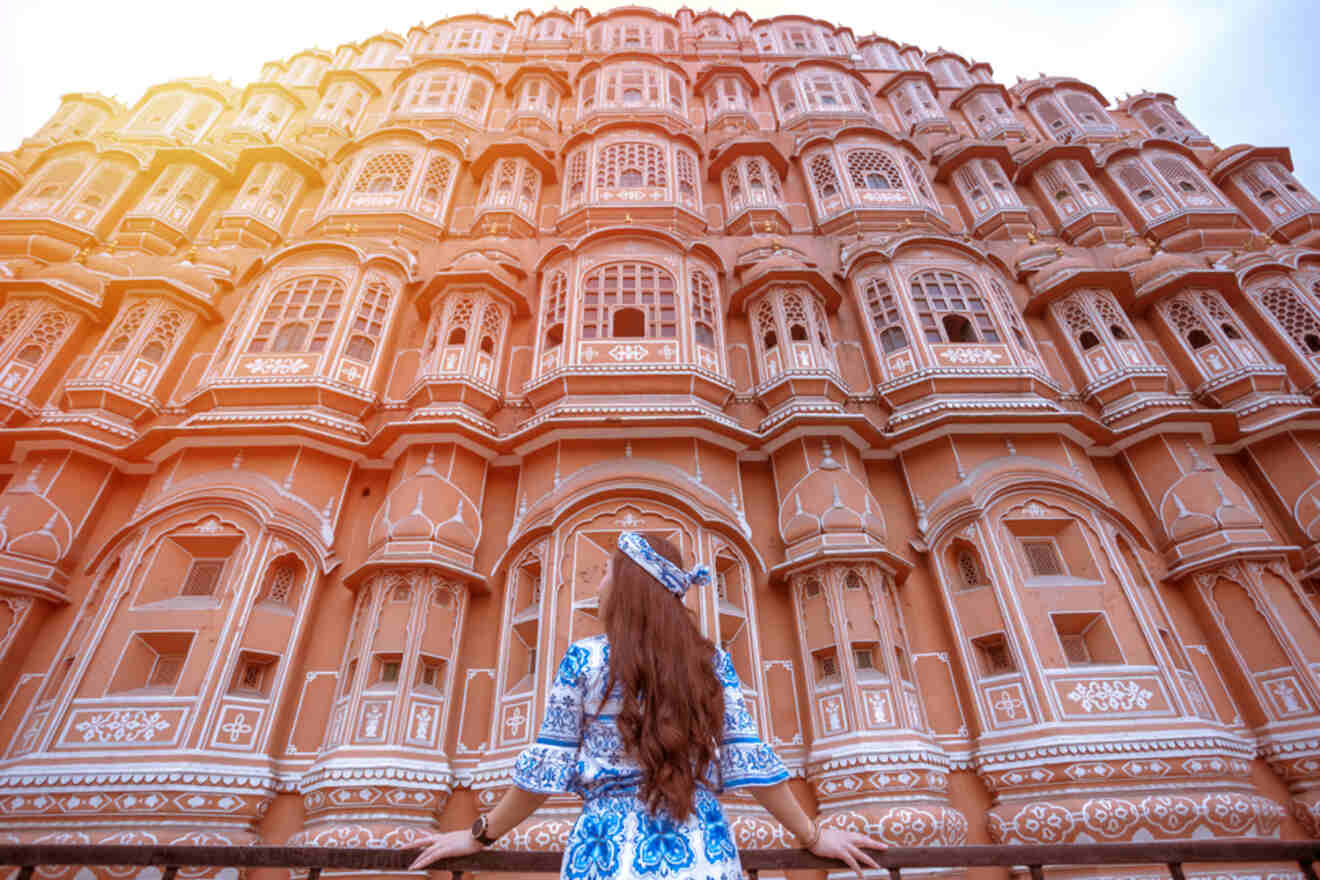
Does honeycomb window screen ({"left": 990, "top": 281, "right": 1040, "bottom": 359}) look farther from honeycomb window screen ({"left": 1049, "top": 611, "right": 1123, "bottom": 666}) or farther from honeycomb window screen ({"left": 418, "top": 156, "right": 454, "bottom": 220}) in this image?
honeycomb window screen ({"left": 418, "top": 156, "right": 454, "bottom": 220})

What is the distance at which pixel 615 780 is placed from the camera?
256 cm

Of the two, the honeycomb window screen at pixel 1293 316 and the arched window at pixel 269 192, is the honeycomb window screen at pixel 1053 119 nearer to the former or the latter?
the honeycomb window screen at pixel 1293 316

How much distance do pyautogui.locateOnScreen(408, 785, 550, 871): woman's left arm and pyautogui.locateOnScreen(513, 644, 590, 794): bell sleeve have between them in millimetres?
60

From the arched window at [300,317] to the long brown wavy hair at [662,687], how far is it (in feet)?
37.1

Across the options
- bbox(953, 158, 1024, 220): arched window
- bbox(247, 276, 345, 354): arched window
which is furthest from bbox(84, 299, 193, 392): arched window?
bbox(953, 158, 1024, 220): arched window

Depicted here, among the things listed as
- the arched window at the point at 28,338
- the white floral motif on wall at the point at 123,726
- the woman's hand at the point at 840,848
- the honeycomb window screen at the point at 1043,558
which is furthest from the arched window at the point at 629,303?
the woman's hand at the point at 840,848

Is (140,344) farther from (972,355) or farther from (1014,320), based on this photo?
(1014,320)

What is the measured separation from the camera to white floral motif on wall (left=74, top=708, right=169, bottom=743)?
27.5 ft

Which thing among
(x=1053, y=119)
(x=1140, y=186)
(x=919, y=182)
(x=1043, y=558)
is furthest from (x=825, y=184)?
(x=1043, y=558)

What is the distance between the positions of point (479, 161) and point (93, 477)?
11.2 metres

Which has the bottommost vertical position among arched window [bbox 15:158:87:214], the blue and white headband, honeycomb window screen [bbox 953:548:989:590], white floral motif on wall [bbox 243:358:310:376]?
the blue and white headband

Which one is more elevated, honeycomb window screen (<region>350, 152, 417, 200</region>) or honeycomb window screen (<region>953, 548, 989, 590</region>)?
honeycomb window screen (<region>350, 152, 417, 200</region>)

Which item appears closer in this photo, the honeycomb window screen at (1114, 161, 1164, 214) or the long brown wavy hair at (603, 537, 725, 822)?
the long brown wavy hair at (603, 537, 725, 822)

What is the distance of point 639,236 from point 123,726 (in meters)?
11.2
